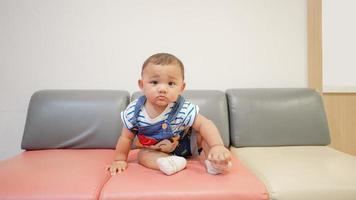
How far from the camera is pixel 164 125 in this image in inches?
45.2

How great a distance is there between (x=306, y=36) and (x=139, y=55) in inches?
43.4

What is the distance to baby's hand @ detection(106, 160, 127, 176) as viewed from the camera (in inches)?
42.2

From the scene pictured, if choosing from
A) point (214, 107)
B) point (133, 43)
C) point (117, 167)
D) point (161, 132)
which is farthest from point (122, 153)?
point (133, 43)

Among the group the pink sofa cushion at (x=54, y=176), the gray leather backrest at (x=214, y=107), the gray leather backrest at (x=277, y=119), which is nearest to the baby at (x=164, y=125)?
the pink sofa cushion at (x=54, y=176)

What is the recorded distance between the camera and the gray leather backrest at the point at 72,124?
1.45 m

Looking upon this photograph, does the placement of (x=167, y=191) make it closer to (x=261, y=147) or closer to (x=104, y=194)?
(x=104, y=194)

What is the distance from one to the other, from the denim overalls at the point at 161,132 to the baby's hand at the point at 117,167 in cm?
14

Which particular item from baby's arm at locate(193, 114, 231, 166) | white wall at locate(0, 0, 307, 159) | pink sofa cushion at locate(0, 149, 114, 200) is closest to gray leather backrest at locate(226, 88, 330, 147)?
white wall at locate(0, 0, 307, 159)

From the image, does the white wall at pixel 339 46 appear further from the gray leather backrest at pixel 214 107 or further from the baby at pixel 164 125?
the baby at pixel 164 125

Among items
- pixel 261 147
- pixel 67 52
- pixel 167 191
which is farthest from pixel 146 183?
pixel 67 52

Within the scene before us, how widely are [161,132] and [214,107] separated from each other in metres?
0.43

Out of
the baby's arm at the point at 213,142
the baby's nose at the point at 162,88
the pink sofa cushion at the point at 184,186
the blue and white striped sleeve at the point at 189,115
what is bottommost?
the pink sofa cushion at the point at 184,186

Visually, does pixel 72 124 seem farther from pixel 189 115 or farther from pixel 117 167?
pixel 189 115

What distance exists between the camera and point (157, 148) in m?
1.19
